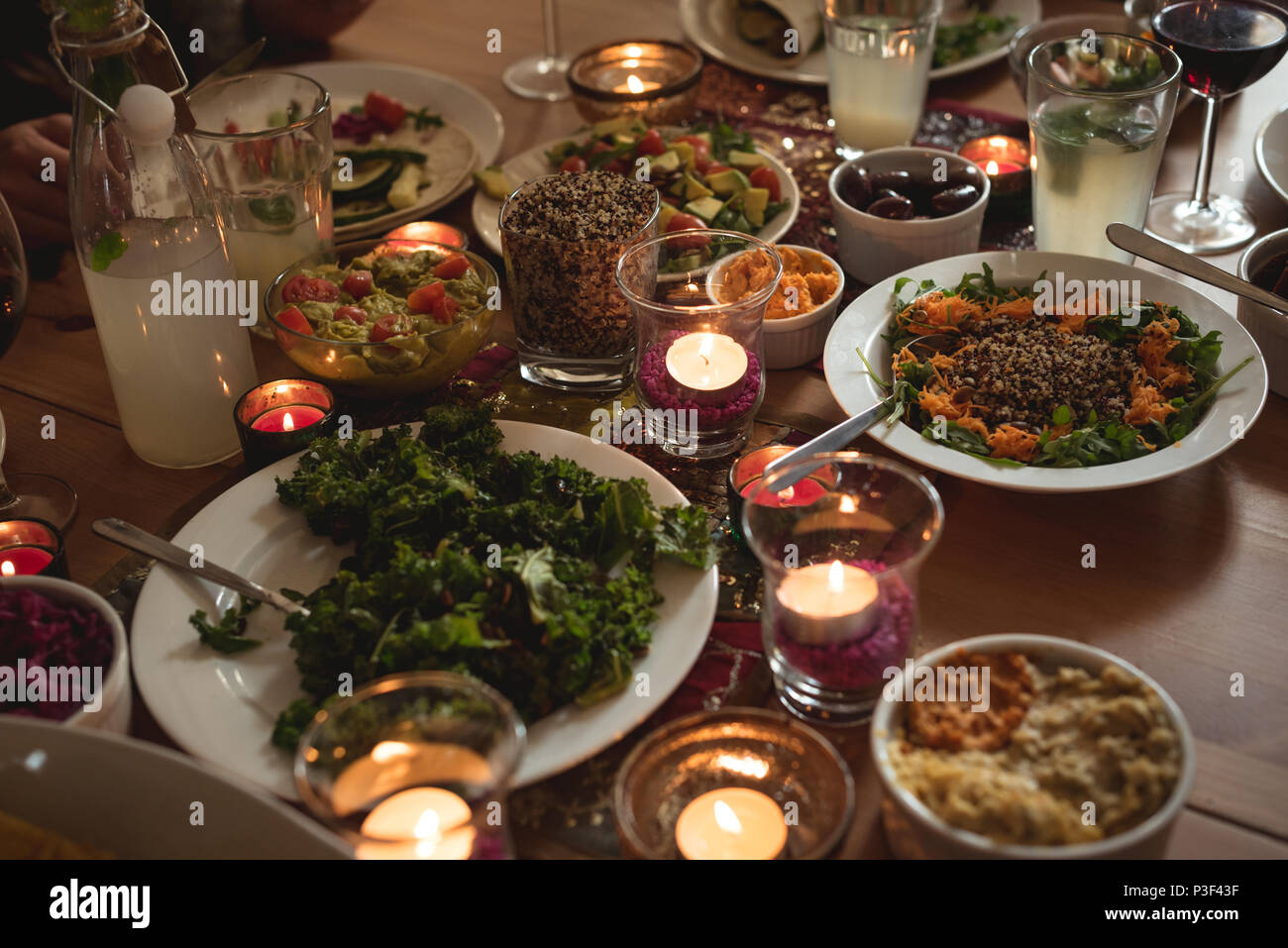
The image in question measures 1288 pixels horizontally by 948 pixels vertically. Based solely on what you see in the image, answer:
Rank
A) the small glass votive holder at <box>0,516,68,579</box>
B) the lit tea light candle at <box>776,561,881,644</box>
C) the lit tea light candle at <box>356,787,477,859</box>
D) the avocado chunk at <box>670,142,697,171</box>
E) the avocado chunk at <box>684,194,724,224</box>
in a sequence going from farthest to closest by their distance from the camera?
the avocado chunk at <box>670,142,697,171</box>, the avocado chunk at <box>684,194,724,224</box>, the small glass votive holder at <box>0,516,68,579</box>, the lit tea light candle at <box>776,561,881,644</box>, the lit tea light candle at <box>356,787,477,859</box>

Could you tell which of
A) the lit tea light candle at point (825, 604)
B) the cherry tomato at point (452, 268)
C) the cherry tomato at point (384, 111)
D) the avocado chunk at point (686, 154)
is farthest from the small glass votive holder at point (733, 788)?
the cherry tomato at point (384, 111)

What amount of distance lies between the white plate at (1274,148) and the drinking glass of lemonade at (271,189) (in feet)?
5.65

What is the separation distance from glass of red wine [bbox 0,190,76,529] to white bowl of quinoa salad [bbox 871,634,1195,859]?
49.0 inches

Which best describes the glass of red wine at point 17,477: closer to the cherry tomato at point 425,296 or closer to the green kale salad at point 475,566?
the green kale salad at point 475,566

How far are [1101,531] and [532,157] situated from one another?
138 centimetres

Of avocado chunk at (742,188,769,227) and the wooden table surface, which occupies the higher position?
avocado chunk at (742,188,769,227)

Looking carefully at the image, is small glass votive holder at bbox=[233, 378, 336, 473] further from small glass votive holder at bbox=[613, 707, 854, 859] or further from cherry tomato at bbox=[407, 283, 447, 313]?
small glass votive holder at bbox=[613, 707, 854, 859]

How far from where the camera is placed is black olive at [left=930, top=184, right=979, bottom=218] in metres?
1.93

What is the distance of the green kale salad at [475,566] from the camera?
1.24m

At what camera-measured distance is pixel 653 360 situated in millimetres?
1630

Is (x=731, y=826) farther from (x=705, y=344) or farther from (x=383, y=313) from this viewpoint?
(x=383, y=313)

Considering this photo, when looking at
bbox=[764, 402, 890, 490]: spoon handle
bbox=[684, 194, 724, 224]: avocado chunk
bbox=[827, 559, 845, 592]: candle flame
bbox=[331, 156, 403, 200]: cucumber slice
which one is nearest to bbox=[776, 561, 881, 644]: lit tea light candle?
bbox=[827, 559, 845, 592]: candle flame

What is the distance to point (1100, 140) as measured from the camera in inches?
73.0

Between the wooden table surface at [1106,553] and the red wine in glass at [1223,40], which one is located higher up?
the red wine in glass at [1223,40]
